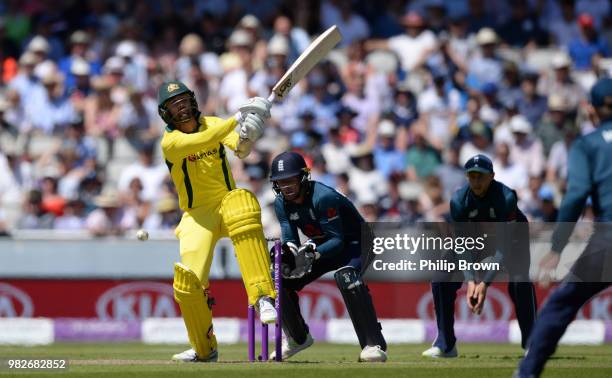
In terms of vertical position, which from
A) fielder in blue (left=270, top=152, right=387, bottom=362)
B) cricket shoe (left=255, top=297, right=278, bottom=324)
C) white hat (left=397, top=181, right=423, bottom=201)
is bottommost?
cricket shoe (left=255, top=297, right=278, bottom=324)

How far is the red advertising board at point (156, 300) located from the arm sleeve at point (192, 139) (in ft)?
15.8

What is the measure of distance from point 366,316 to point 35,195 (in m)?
6.61

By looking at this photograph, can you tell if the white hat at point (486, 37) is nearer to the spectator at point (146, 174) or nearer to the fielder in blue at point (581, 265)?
the spectator at point (146, 174)

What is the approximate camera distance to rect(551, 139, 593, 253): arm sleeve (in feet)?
22.1

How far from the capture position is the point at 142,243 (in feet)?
44.7

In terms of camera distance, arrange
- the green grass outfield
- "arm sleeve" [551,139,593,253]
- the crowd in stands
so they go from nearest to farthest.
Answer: "arm sleeve" [551,139,593,253] < the green grass outfield < the crowd in stands

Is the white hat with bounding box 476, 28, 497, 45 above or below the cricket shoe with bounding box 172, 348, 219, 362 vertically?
above

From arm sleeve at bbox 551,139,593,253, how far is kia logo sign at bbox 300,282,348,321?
276 inches

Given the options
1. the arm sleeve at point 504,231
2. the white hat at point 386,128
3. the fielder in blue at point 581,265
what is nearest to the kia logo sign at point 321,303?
the white hat at point 386,128

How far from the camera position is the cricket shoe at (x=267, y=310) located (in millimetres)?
8516

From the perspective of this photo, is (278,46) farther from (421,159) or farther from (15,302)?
(15,302)

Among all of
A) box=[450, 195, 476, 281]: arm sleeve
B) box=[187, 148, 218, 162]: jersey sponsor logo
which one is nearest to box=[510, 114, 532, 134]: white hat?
box=[450, 195, 476, 281]: arm sleeve

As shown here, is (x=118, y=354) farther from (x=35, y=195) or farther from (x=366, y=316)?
(x=35, y=195)

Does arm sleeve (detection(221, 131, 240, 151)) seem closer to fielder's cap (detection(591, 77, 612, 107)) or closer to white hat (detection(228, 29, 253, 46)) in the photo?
fielder's cap (detection(591, 77, 612, 107))
